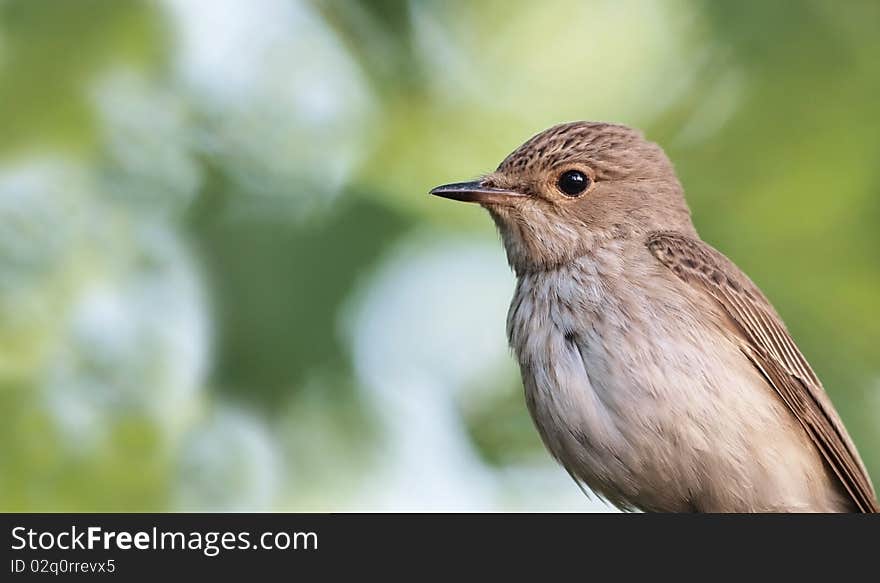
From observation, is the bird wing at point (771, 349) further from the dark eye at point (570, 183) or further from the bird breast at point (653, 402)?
the dark eye at point (570, 183)

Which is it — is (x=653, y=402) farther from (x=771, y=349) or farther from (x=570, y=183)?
(x=570, y=183)

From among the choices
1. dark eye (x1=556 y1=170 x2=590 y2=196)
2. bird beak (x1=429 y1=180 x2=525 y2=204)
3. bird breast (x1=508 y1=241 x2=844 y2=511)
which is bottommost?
bird breast (x1=508 y1=241 x2=844 y2=511)

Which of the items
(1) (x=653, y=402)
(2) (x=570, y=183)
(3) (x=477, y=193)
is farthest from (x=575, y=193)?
(1) (x=653, y=402)

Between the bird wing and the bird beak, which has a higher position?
the bird beak

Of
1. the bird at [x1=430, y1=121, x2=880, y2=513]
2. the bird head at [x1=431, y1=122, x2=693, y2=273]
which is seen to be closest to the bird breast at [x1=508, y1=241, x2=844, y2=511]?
the bird at [x1=430, y1=121, x2=880, y2=513]

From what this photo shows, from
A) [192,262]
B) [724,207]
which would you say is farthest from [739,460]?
[192,262]

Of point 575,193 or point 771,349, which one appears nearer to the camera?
point 771,349

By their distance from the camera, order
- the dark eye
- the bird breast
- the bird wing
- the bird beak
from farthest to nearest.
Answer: the dark eye → the bird beak → the bird wing → the bird breast

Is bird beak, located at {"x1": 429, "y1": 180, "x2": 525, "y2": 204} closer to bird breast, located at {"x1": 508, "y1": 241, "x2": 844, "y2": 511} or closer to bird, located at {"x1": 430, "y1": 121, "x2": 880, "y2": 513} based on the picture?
bird, located at {"x1": 430, "y1": 121, "x2": 880, "y2": 513}
